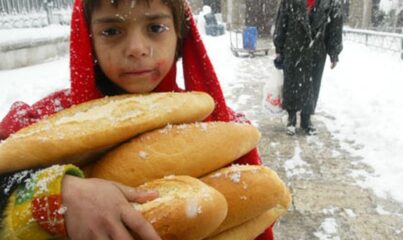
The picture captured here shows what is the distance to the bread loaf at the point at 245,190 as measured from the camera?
3.30 ft

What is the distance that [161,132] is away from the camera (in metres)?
0.99

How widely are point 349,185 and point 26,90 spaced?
5.43m

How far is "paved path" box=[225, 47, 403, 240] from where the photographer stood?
3.21 metres

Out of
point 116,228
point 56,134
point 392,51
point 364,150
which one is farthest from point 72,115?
point 392,51

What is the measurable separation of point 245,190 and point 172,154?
22 centimetres

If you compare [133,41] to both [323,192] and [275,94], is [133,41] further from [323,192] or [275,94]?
[275,94]

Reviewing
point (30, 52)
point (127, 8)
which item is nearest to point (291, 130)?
point (127, 8)

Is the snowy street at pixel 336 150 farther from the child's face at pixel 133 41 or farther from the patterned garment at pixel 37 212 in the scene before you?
the patterned garment at pixel 37 212

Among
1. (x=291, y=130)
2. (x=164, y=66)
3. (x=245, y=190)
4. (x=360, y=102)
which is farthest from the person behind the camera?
(x=360, y=102)

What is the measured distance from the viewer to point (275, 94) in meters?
5.95

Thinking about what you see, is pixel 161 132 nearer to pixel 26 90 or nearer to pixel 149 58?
pixel 149 58

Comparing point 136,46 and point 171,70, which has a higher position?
point 136,46

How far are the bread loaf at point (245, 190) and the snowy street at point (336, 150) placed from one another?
2.21 metres

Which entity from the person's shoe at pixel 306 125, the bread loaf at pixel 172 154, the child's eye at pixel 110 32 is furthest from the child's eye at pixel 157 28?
the person's shoe at pixel 306 125
